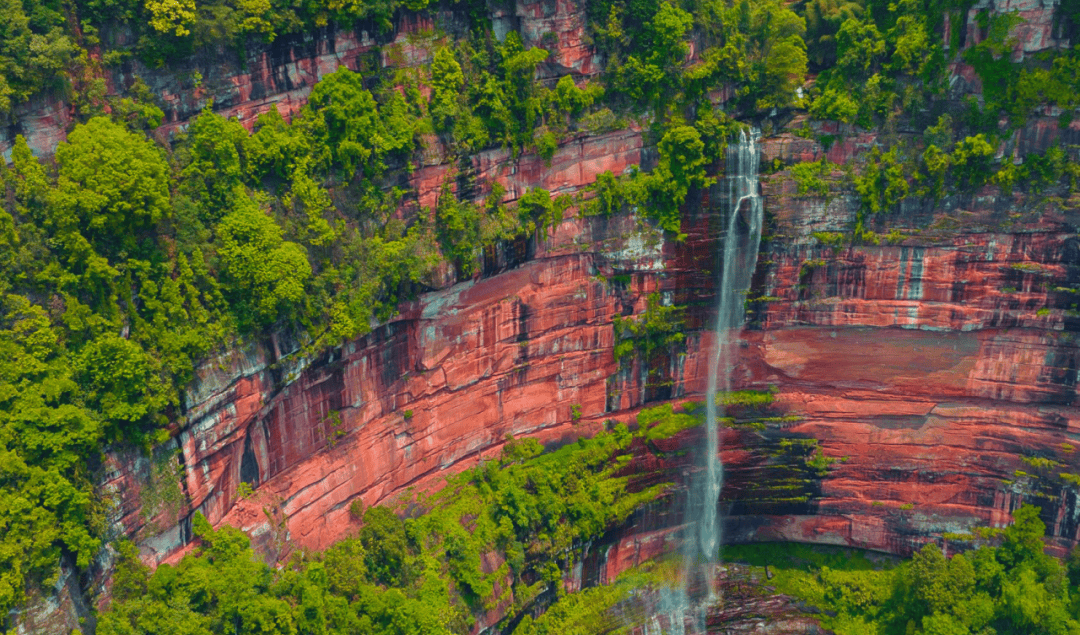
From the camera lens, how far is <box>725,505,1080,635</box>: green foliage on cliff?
27406 mm

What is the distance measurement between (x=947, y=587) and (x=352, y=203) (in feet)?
62.7

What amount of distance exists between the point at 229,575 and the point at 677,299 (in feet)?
47.3

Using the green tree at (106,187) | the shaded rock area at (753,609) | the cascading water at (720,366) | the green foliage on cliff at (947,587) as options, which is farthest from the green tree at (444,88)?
the shaded rock area at (753,609)

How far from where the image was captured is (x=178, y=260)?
2141cm

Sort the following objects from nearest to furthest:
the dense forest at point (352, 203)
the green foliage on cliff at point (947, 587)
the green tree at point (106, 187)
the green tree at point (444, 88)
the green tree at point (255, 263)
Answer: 1. the dense forest at point (352, 203)
2. the green tree at point (106, 187)
3. the green tree at point (255, 263)
4. the green tree at point (444, 88)
5. the green foliage on cliff at point (947, 587)

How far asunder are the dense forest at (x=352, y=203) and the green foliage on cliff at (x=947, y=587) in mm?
93

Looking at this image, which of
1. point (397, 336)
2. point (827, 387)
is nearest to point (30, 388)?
point (397, 336)

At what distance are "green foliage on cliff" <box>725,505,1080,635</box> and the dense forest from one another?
0.09 meters

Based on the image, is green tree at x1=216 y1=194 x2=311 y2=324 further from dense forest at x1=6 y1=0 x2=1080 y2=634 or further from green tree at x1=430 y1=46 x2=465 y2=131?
green tree at x1=430 y1=46 x2=465 y2=131

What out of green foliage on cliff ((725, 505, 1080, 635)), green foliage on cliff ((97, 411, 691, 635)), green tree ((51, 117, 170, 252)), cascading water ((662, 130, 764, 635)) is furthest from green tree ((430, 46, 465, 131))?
green foliage on cliff ((725, 505, 1080, 635))

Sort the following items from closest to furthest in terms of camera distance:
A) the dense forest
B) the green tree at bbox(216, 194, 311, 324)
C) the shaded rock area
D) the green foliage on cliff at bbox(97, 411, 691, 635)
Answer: the dense forest < the green foliage on cliff at bbox(97, 411, 691, 635) < the green tree at bbox(216, 194, 311, 324) < the shaded rock area

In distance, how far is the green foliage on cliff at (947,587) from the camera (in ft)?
89.9

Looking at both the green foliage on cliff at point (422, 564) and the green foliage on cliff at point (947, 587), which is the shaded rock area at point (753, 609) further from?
the green foliage on cliff at point (422, 564)

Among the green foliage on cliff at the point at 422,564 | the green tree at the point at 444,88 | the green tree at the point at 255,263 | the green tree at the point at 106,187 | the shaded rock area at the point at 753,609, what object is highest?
the green tree at the point at 444,88
